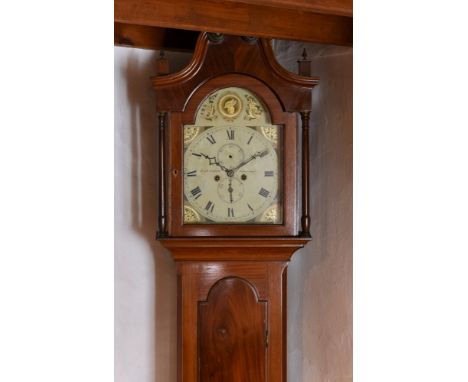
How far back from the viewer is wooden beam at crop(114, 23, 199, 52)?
1604mm

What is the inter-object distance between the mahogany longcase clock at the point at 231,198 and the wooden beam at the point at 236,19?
0.40 feet

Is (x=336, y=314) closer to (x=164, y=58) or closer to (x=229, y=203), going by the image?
(x=229, y=203)

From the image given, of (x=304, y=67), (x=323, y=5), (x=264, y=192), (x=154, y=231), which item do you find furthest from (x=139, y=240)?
(x=323, y=5)

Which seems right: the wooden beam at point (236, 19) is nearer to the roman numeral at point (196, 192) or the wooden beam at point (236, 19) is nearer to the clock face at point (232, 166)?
the clock face at point (232, 166)

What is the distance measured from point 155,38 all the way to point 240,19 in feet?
1.23

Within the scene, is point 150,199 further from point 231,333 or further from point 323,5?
point 323,5

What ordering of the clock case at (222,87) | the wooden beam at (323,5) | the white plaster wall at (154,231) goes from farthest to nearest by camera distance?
the white plaster wall at (154,231) → the clock case at (222,87) → the wooden beam at (323,5)

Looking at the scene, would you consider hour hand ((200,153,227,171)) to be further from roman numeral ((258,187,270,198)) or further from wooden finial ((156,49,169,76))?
wooden finial ((156,49,169,76))

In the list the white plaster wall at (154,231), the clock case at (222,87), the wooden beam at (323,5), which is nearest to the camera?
the wooden beam at (323,5)

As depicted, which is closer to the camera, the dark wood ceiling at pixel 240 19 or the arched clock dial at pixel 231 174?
the dark wood ceiling at pixel 240 19

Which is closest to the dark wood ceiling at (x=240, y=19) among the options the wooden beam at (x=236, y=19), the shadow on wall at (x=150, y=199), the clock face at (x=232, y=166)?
the wooden beam at (x=236, y=19)

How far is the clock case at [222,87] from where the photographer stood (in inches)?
60.4

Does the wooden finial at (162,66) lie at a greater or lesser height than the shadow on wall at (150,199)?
greater
